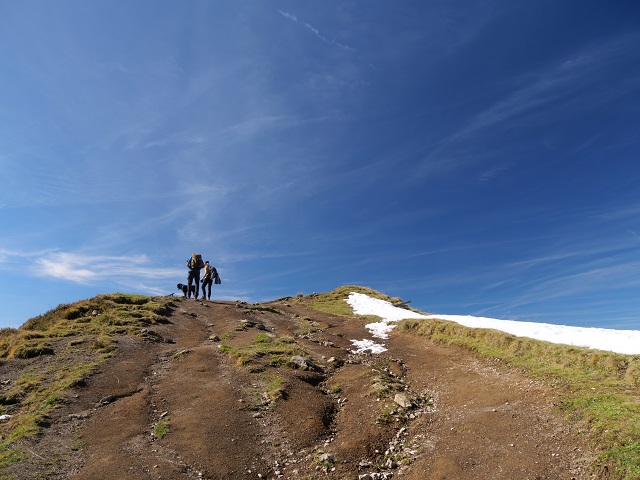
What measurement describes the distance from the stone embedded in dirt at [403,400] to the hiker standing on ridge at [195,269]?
31.9m

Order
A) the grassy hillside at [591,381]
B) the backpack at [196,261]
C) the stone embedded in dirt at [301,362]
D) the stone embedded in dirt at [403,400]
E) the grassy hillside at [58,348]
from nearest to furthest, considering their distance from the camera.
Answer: the grassy hillside at [591,381] → the grassy hillside at [58,348] → the stone embedded in dirt at [403,400] → the stone embedded in dirt at [301,362] → the backpack at [196,261]

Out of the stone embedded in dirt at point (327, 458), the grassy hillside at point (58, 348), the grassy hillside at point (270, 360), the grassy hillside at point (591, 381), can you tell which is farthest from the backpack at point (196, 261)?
the stone embedded in dirt at point (327, 458)

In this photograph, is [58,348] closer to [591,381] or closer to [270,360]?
[270,360]

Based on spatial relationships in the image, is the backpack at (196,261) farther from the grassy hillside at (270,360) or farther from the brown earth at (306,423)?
the brown earth at (306,423)

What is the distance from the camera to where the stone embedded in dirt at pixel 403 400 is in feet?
48.7

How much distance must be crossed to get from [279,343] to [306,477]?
1336cm

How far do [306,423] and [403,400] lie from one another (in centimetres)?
412

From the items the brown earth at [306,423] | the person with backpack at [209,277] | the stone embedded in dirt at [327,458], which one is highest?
the person with backpack at [209,277]

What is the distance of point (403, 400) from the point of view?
Answer: 1503cm

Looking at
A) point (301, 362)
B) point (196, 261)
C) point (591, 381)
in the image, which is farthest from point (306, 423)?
point (196, 261)

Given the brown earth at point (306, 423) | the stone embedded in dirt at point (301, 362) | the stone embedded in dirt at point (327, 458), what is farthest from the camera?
the stone embedded in dirt at point (301, 362)

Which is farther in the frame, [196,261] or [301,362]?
[196,261]

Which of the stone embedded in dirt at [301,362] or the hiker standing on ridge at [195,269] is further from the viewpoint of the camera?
the hiker standing on ridge at [195,269]

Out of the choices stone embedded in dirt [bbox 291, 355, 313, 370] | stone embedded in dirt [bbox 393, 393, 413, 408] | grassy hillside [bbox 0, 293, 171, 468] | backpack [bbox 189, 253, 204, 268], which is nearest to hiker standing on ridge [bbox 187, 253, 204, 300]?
backpack [bbox 189, 253, 204, 268]
